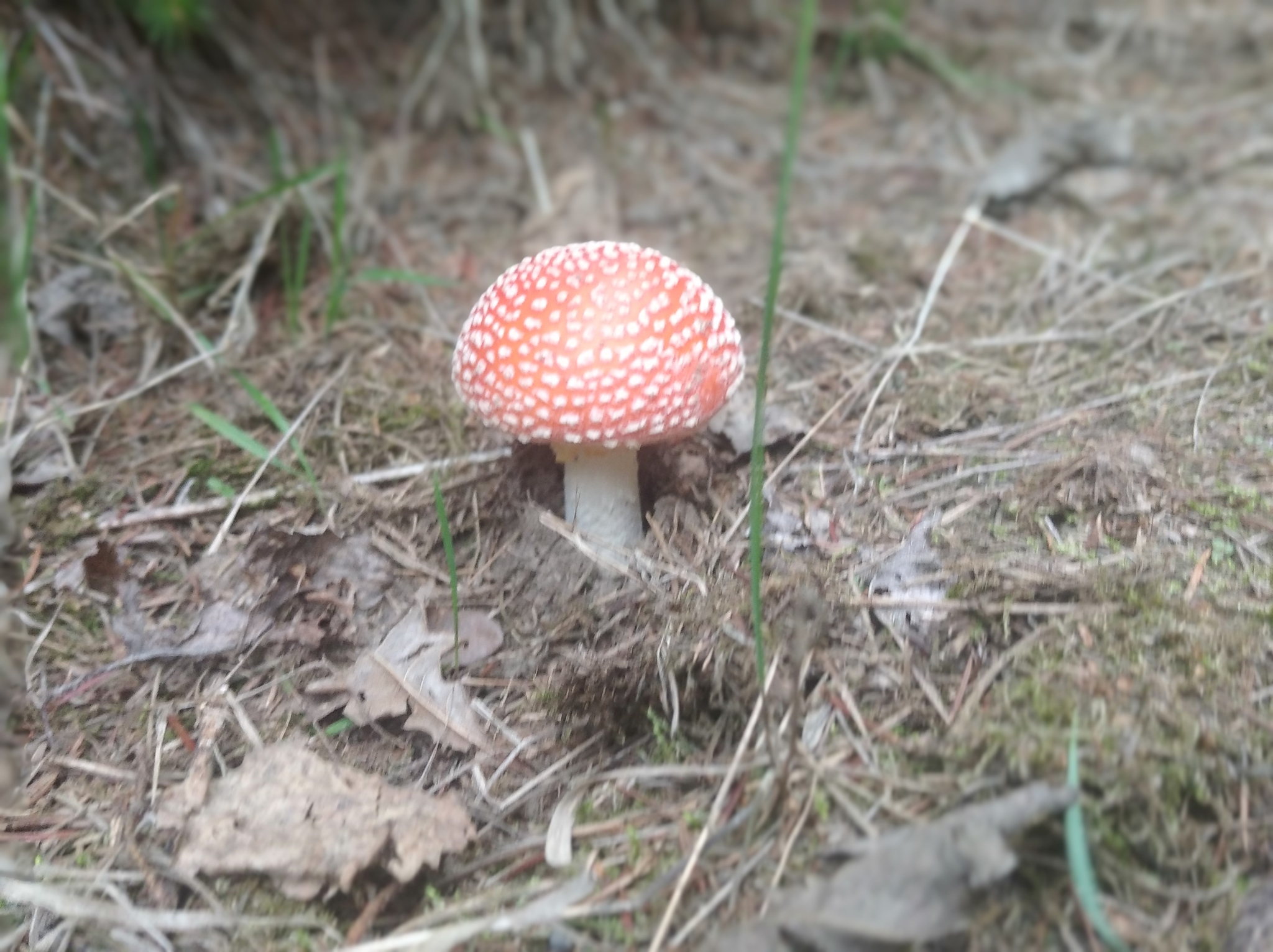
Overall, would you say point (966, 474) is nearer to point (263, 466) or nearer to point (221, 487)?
point (263, 466)

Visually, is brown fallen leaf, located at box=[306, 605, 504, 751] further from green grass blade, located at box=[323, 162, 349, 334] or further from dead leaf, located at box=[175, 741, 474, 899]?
green grass blade, located at box=[323, 162, 349, 334]

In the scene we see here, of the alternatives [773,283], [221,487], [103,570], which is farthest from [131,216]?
[773,283]

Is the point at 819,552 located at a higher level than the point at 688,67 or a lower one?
lower

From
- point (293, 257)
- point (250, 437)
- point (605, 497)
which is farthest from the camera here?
point (293, 257)

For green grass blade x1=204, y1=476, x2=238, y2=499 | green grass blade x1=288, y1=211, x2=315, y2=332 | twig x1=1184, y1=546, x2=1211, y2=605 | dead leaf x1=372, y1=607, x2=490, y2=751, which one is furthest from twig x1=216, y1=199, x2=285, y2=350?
twig x1=1184, y1=546, x2=1211, y2=605

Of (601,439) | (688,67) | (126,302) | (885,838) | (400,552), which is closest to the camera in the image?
(885,838)

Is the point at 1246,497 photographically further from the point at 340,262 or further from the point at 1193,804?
the point at 340,262

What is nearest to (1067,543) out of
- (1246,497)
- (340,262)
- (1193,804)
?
(1246,497)
